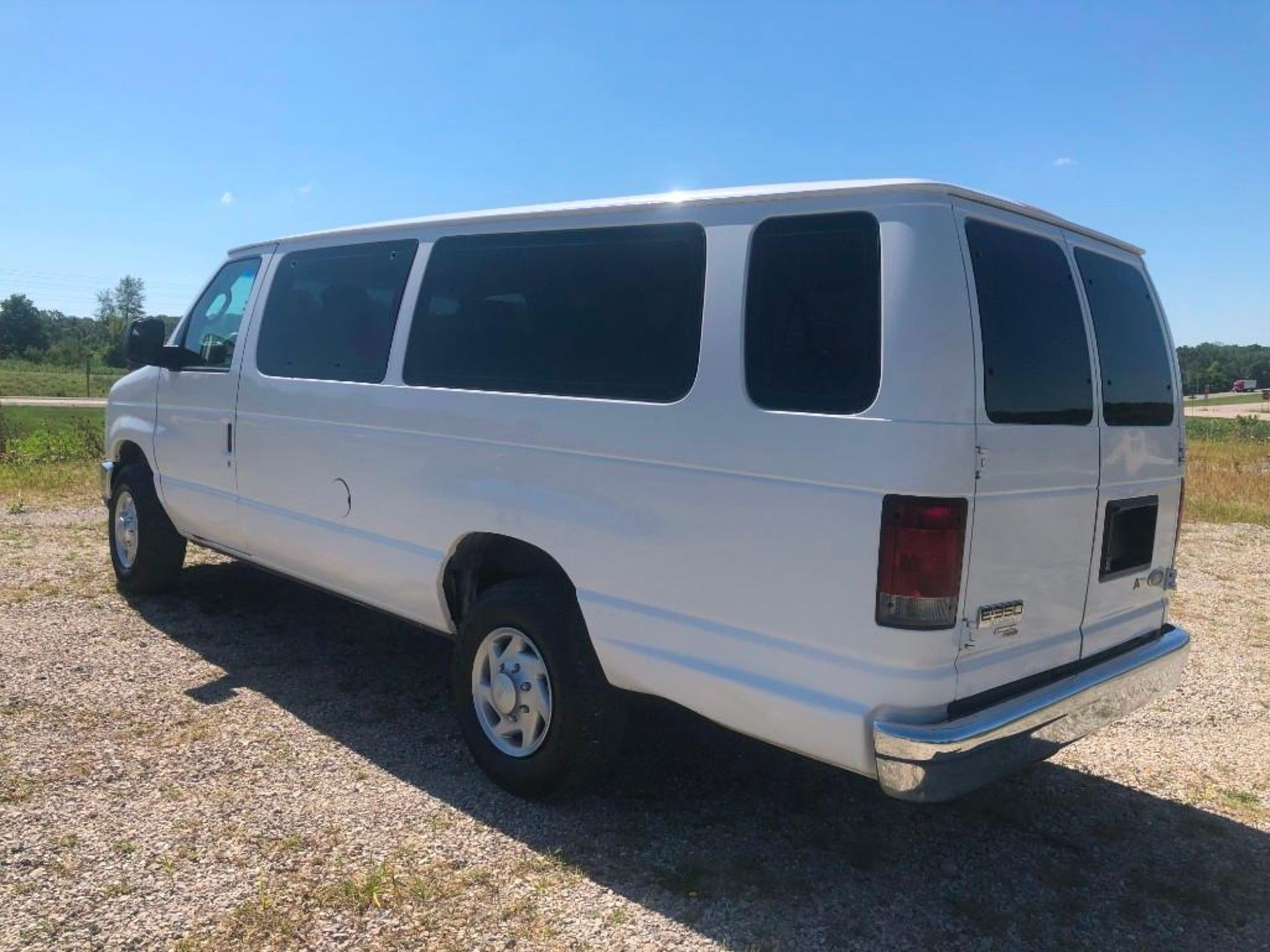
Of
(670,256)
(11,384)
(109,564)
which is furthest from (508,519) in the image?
(11,384)

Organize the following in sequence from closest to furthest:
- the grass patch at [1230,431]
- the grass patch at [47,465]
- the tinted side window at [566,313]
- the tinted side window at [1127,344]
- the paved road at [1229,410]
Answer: the tinted side window at [566,313] → the tinted side window at [1127,344] → the grass patch at [47,465] → the grass patch at [1230,431] → the paved road at [1229,410]

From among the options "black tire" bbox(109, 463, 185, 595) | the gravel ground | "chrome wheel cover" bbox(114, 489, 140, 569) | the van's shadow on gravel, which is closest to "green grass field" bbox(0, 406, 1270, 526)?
"chrome wheel cover" bbox(114, 489, 140, 569)

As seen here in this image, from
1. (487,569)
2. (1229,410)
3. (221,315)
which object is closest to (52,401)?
(221,315)

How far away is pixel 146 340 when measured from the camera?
18.1 ft

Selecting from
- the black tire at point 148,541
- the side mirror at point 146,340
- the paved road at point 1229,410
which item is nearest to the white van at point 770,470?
the side mirror at point 146,340

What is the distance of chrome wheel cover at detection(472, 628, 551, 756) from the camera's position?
3.64 m

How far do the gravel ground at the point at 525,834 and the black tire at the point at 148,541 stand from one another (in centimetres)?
92

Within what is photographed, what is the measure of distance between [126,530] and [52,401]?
50.4m

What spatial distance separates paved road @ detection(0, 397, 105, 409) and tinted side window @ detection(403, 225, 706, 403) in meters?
46.4

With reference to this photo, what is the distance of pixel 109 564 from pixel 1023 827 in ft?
21.2

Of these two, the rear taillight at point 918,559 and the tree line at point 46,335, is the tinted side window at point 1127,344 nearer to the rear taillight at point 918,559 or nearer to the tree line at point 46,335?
the rear taillight at point 918,559

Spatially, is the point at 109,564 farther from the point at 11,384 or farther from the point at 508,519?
the point at 11,384

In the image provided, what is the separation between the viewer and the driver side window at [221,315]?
5316 mm

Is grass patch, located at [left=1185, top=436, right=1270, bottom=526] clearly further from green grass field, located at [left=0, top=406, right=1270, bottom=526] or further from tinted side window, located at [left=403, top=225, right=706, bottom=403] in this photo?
tinted side window, located at [left=403, top=225, right=706, bottom=403]
